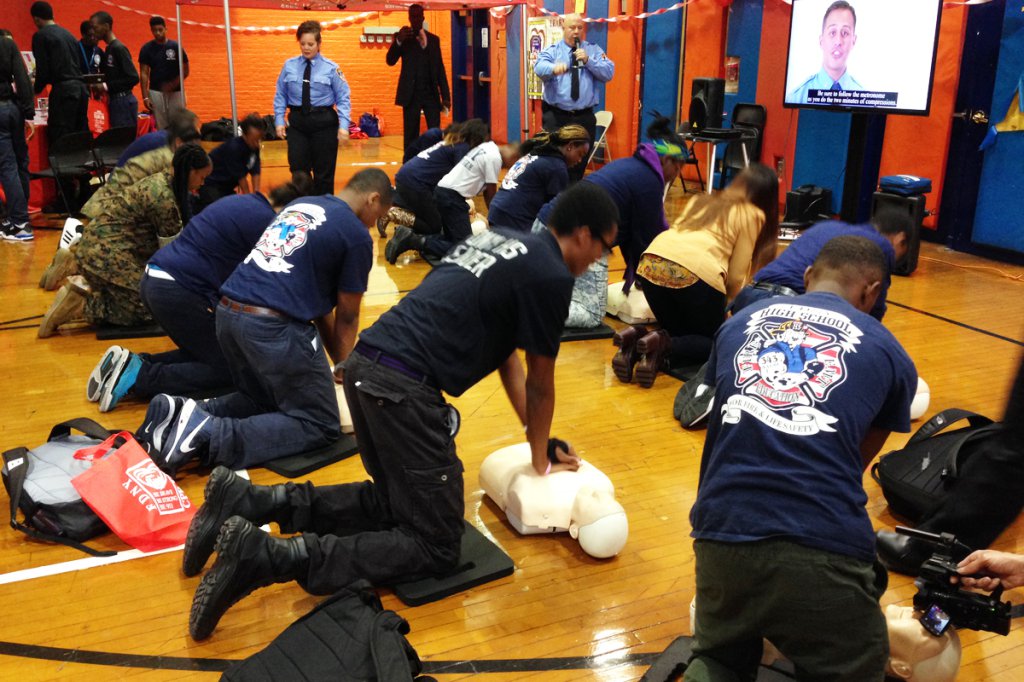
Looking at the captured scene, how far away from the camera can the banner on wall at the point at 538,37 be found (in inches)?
459

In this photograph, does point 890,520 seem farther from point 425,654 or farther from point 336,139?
point 336,139

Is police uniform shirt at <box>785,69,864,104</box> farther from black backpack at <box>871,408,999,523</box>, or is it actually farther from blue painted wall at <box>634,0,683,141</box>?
black backpack at <box>871,408,999,523</box>

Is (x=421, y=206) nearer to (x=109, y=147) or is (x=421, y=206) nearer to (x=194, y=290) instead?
(x=194, y=290)

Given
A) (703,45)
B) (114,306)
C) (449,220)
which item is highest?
(703,45)

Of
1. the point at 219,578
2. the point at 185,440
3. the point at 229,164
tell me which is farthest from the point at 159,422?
the point at 229,164

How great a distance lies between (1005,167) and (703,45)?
13.1ft

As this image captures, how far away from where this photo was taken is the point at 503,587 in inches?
110

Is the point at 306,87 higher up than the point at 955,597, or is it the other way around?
the point at 306,87

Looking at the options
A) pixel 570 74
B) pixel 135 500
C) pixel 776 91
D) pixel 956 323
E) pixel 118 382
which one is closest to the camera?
pixel 135 500

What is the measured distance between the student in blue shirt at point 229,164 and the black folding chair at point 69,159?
9.79ft

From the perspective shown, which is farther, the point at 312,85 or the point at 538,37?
the point at 538,37

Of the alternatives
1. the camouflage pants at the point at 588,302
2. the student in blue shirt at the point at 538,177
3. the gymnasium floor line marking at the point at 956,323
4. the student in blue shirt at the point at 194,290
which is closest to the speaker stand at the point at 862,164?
the gymnasium floor line marking at the point at 956,323

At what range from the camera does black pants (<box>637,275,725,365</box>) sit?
4.42 meters

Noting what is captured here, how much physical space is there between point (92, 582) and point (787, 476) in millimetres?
2200
